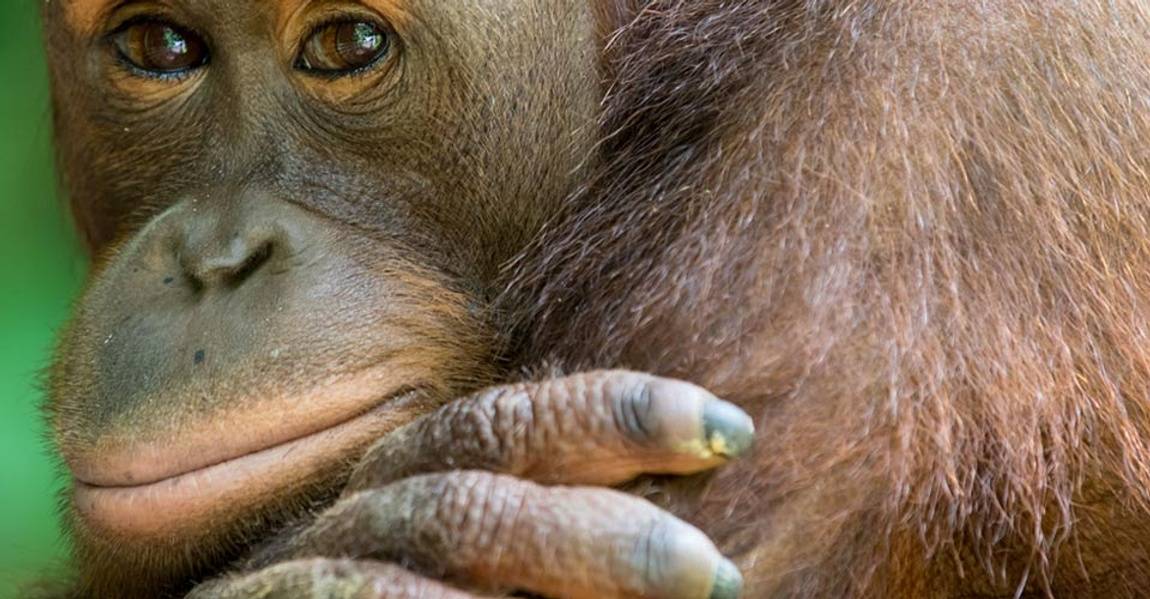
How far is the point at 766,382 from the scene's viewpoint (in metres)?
2.22

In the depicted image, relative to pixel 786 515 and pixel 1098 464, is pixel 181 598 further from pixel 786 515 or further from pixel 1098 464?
pixel 1098 464

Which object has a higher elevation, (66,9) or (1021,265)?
(66,9)

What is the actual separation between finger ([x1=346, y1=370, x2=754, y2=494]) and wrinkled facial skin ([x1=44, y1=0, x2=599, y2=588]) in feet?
1.13

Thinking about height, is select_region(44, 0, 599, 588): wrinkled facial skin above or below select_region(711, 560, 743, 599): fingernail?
above

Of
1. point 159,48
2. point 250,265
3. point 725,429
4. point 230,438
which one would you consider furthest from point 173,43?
point 725,429

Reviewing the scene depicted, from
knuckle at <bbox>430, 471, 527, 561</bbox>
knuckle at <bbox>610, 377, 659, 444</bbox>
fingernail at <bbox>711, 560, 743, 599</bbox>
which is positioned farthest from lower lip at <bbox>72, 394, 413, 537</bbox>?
fingernail at <bbox>711, 560, 743, 599</bbox>

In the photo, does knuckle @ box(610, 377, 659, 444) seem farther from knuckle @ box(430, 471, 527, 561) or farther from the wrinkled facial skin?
the wrinkled facial skin

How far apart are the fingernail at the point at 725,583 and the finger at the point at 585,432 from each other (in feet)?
0.51

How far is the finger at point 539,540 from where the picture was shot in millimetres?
1932

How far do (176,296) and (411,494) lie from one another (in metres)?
0.71

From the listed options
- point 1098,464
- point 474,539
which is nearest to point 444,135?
point 474,539

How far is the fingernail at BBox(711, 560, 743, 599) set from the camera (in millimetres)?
1930

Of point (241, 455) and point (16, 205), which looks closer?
point (241, 455)

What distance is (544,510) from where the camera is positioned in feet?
6.64
